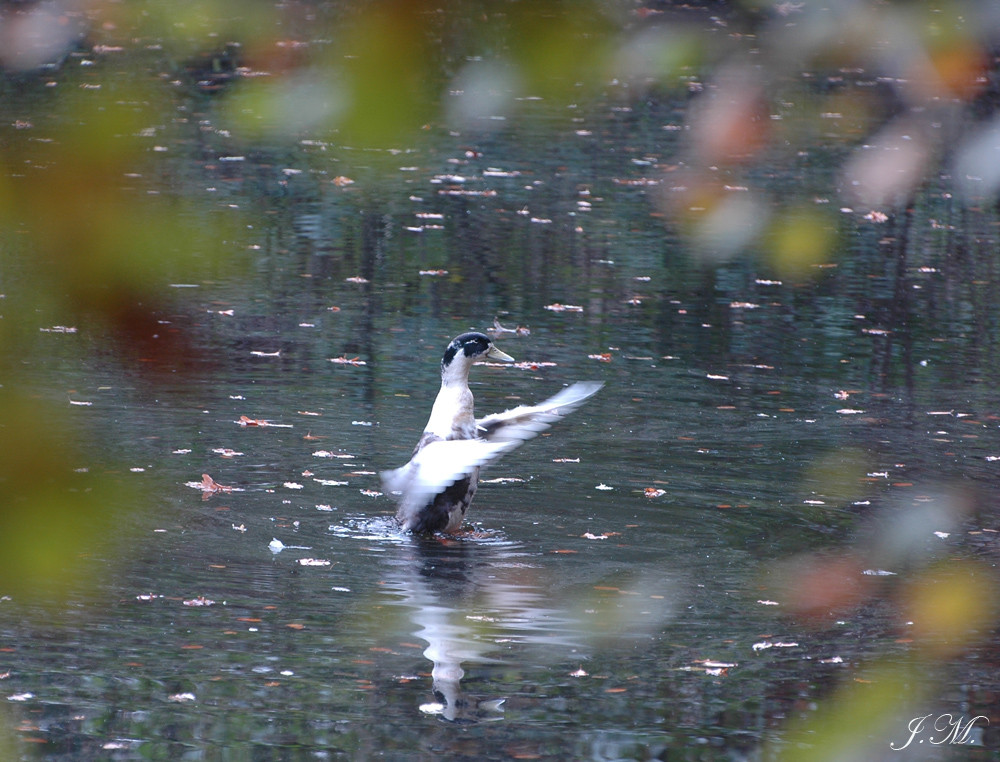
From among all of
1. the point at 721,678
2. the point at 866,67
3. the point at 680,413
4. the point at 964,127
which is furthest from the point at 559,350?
the point at 866,67

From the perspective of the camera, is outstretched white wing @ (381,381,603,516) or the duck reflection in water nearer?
the duck reflection in water

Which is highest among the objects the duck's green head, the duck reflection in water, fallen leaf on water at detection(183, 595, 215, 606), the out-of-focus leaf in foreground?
the duck's green head

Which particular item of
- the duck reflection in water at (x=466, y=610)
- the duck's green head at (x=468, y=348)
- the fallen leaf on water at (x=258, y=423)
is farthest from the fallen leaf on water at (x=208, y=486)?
the duck's green head at (x=468, y=348)

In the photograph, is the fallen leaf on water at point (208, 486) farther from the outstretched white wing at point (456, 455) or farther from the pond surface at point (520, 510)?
the outstretched white wing at point (456, 455)

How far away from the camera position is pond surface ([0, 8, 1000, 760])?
473 centimetres

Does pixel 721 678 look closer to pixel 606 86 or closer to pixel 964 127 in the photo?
pixel 964 127

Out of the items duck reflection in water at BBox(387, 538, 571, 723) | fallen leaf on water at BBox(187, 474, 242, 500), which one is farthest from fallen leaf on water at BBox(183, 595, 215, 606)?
fallen leaf on water at BBox(187, 474, 242, 500)

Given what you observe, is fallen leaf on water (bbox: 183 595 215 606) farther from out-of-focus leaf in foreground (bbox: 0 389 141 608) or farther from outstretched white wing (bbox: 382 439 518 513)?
out-of-focus leaf in foreground (bbox: 0 389 141 608)

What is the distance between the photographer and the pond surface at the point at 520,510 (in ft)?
15.5

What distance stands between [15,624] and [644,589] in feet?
8.10

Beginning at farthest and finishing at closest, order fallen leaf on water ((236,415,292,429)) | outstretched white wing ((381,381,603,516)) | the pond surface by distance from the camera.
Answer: fallen leaf on water ((236,415,292,429)) < outstretched white wing ((381,381,603,516)) < the pond surface

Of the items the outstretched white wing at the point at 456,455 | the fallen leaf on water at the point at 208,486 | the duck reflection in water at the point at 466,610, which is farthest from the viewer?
the fallen leaf on water at the point at 208,486

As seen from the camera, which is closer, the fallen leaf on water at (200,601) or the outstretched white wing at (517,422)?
the fallen leaf on water at (200,601)

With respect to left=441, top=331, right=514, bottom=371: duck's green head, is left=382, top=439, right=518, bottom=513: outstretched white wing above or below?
below
